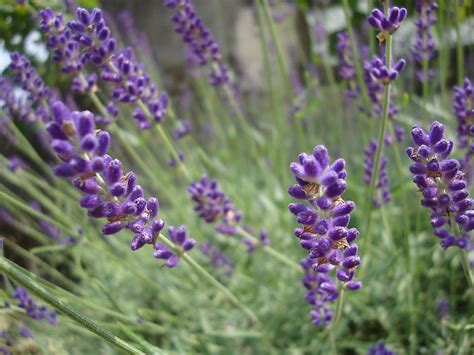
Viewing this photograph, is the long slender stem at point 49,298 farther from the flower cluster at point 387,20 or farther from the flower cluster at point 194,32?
the flower cluster at point 194,32

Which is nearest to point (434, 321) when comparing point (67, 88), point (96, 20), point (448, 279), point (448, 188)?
point (448, 279)

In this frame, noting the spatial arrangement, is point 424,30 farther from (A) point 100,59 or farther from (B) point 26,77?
(B) point 26,77

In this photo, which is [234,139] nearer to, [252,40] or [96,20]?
[252,40]

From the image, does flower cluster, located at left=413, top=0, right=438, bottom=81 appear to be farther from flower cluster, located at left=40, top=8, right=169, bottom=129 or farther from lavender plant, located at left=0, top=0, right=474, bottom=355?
flower cluster, located at left=40, top=8, right=169, bottom=129

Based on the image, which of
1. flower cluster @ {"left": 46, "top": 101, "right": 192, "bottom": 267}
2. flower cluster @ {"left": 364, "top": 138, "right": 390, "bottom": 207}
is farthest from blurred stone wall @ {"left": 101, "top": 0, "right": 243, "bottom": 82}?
flower cluster @ {"left": 46, "top": 101, "right": 192, "bottom": 267}

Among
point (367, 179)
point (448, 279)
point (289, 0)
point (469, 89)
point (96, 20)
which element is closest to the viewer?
point (96, 20)

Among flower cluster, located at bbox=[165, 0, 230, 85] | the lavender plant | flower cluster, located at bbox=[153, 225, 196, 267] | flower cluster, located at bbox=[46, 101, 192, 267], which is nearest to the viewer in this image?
flower cluster, located at bbox=[46, 101, 192, 267]
